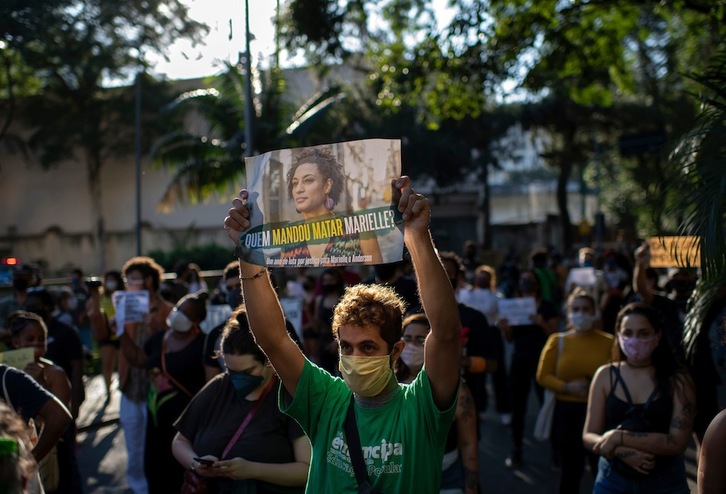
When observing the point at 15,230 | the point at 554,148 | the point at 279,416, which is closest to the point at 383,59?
the point at 279,416

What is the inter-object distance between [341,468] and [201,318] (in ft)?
12.0

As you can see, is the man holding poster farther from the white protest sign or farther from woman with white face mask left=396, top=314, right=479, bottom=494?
the white protest sign

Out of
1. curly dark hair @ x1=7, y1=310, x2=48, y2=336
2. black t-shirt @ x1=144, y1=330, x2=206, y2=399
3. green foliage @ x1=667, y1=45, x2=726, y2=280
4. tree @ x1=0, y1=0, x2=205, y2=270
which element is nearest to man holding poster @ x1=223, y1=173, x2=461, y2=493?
green foliage @ x1=667, y1=45, x2=726, y2=280

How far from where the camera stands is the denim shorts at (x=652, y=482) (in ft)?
15.5

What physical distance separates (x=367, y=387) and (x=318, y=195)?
749mm

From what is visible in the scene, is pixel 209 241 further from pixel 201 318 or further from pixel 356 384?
pixel 356 384

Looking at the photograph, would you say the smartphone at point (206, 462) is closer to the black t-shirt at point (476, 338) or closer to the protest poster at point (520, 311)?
the black t-shirt at point (476, 338)

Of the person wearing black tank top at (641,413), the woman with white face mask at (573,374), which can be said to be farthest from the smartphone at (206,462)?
the woman with white face mask at (573,374)

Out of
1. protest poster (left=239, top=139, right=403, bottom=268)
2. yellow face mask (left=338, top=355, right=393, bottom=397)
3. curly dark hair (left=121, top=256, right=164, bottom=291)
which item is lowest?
yellow face mask (left=338, top=355, right=393, bottom=397)

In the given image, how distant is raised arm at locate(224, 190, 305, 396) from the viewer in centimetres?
338

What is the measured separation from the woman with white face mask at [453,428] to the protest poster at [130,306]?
3434mm

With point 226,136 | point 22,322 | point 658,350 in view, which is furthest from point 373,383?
point 226,136

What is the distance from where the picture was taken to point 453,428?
525 cm

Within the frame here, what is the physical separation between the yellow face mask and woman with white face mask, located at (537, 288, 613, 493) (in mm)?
3781
